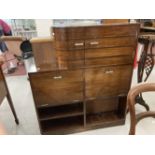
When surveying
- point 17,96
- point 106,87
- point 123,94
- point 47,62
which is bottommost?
point 17,96

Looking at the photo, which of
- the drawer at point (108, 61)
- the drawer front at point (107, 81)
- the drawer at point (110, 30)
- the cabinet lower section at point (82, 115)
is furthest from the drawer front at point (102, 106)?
the drawer at point (110, 30)

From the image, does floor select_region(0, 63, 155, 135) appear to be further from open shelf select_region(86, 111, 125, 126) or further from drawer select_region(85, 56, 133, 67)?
drawer select_region(85, 56, 133, 67)

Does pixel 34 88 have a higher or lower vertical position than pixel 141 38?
lower

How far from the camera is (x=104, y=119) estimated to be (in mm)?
1965

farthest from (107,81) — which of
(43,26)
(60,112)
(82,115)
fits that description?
(43,26)

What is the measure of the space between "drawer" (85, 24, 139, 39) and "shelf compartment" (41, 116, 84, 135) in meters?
1.01

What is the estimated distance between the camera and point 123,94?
70.6 inches

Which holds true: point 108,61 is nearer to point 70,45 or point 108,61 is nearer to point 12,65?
point 70,45
